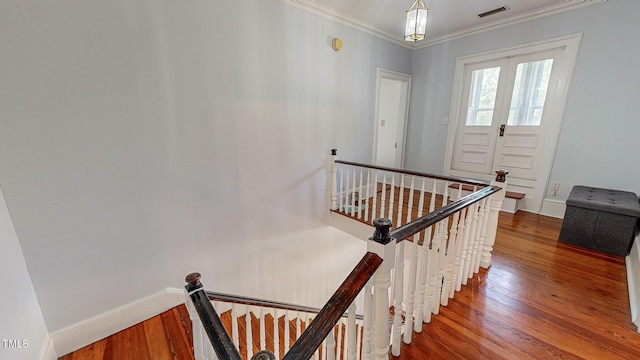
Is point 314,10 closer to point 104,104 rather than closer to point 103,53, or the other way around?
point 103,53

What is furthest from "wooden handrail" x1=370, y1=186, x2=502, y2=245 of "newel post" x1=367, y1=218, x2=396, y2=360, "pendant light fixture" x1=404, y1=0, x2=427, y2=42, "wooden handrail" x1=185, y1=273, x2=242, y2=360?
"pendant light fixture" x1=404, y1=0, x2=427, y2=42

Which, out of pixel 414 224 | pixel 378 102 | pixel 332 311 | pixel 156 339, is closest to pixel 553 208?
pixel 378 102

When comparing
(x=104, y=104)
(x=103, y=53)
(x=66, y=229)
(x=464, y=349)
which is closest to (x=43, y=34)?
(x=103, y=53)

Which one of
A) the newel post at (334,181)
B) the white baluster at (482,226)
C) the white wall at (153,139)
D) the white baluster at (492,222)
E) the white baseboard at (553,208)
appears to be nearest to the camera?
the white wall at (153,139)

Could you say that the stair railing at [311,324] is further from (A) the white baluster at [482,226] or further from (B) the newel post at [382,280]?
(A) the white baluster at [482,226]

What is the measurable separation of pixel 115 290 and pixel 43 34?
69.7 inches

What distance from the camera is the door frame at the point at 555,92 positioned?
2.85m

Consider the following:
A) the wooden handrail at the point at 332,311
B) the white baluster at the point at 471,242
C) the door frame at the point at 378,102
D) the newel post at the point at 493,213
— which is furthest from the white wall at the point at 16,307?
the door frame at the point at 378,102

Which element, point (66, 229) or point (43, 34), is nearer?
point (43, 34)

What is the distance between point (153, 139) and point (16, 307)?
1216mm

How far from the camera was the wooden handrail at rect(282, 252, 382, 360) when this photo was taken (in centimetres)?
68

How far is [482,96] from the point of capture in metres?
3.63

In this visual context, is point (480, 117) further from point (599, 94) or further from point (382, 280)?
point (382, 280)

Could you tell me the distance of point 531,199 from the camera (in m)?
3.33
